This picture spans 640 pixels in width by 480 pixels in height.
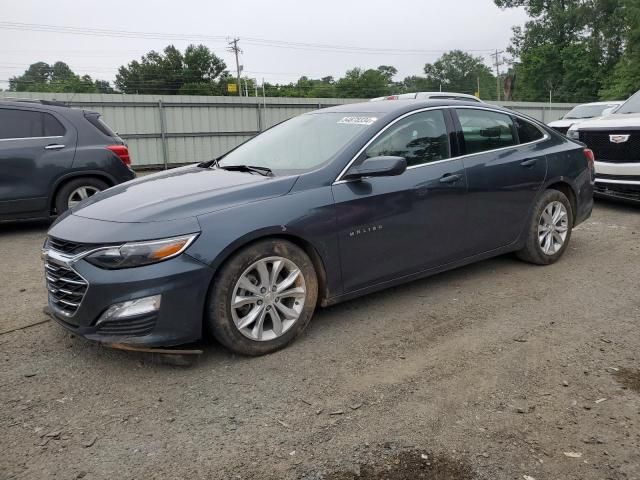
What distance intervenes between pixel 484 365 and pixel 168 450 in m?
1.85

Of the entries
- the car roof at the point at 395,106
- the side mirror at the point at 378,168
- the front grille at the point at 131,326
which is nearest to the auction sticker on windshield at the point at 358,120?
the car roof at the point at 395,106

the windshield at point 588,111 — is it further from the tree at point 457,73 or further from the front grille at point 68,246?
the tree at point 457,73

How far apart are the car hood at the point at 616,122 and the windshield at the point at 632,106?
202 mm

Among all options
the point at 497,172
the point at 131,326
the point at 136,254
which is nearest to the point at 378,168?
the point at 497,172

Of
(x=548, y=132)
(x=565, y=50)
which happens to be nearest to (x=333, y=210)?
(x=548, y=132)

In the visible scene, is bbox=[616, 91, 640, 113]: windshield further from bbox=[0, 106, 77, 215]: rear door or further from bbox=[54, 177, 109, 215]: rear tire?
bbox=[0, 106, 77, 215]: rear door

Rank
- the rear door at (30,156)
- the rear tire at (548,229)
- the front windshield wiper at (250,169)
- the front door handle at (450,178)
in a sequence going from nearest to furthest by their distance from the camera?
1. the front windshield wiper at (250,169)
2. the front door handle at (450,178)
3. the rear tire at (548,229)
4. the rear door at (30,156)

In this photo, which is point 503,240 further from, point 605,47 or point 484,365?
point 605,47

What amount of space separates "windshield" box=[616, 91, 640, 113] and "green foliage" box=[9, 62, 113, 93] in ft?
175

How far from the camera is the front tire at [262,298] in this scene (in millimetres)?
3271

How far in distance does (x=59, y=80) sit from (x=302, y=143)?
67143 mm

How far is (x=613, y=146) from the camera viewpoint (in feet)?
25.7

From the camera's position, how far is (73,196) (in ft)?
24.2

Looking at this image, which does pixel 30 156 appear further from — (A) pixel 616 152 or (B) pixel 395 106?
(A) pixel 616 152
